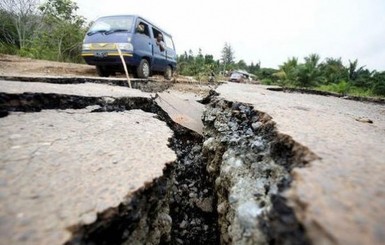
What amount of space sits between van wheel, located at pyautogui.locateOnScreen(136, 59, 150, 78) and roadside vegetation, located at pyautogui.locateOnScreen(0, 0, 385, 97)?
9.93 ft

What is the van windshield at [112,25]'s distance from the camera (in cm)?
527

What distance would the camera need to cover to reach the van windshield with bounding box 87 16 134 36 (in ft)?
17.3

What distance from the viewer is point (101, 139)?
4.30 ft

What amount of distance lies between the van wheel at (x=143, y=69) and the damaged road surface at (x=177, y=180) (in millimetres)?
3616

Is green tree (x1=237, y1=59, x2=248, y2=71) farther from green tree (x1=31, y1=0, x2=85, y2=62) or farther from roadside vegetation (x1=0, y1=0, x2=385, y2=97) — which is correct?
green tree (x1=31, y1=0, x2=85, y2=62)

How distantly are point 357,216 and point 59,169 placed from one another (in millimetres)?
912

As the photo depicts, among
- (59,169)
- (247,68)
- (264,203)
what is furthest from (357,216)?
(247,68)

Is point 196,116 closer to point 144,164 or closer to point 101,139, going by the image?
point 101,139

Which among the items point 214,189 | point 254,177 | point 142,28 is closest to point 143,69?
point 142,28

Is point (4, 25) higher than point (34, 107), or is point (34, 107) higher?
point (4, 25)

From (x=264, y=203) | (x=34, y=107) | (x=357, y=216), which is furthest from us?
(x=34, y=107)

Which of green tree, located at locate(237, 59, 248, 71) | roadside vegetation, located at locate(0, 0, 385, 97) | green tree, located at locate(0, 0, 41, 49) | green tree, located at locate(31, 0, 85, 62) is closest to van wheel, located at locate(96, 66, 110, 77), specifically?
roadside vegetation, located at locate(0, 0, 385, 97)

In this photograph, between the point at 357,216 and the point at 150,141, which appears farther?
the point at 150,141

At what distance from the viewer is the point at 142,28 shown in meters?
5.63
